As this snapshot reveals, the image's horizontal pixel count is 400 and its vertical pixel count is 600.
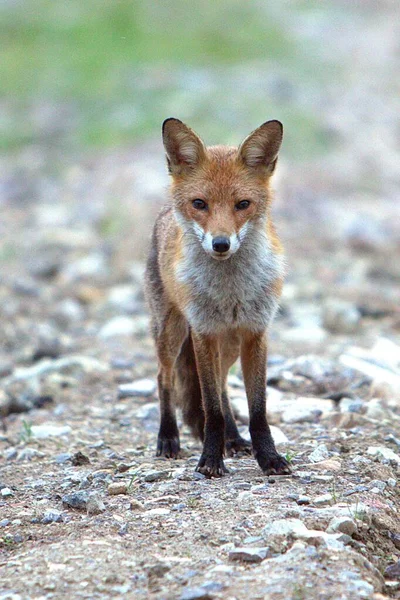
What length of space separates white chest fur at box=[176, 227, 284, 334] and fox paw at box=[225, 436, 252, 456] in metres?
1.01

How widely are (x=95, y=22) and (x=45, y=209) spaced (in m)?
13.6

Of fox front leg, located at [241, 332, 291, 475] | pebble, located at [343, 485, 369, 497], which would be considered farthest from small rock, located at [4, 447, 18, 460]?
pebble, located at [343, 485, 369, 497]

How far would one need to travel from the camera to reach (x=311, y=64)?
2659 cm

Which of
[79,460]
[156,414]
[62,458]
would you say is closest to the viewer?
[79,460]

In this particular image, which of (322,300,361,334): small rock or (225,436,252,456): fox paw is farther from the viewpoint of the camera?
(322,300,361,334): small rock

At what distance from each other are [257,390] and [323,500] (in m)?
1.01

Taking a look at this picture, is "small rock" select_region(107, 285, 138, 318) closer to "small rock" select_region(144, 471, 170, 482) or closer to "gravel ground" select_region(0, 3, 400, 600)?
"gravel ground" select_region(0, 3, 400, 600)

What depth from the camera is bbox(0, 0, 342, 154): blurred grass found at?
19422 millimetres

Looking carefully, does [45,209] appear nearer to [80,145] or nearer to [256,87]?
[80,145]

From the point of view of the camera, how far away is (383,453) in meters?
6.12

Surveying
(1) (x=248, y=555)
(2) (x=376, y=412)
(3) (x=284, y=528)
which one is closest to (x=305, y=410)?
(2) (x=376, y=412)

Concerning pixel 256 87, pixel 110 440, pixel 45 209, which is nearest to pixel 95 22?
pixel 256 87

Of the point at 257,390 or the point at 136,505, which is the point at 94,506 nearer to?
the point at 136,505

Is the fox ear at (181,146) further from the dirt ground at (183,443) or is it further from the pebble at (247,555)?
the pebble at (247,555)
